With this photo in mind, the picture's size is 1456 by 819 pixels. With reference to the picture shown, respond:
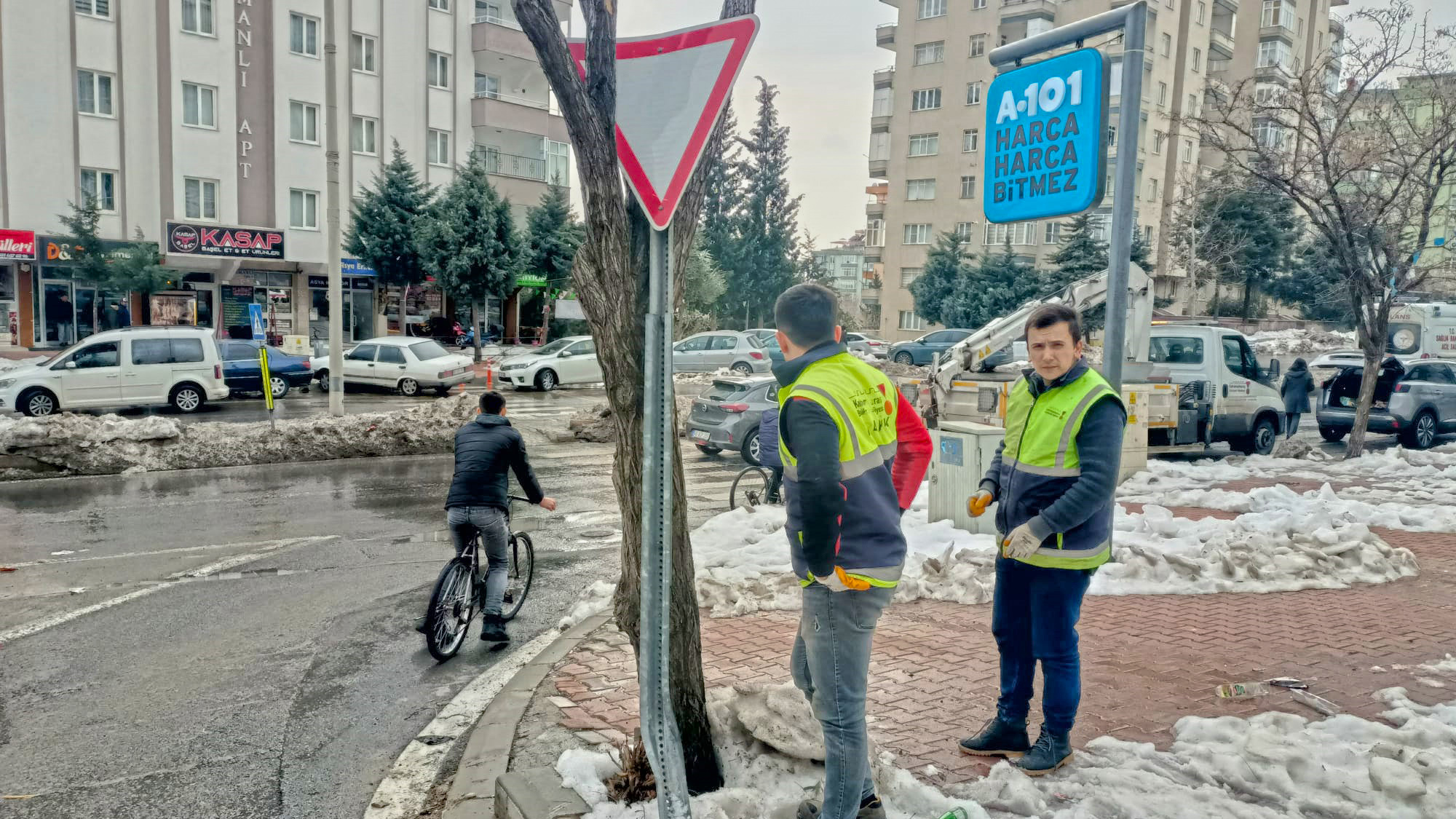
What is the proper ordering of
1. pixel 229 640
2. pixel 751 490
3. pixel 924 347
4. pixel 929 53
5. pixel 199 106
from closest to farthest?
pixel 229 640
pixel 751 490
pixel 199 106
pixel 924 347
pixel 929 53

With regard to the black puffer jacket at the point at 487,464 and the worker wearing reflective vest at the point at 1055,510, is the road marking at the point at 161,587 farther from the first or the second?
the worker wearing reflective vest at the point at 1055,510

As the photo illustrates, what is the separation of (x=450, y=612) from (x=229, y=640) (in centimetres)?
151

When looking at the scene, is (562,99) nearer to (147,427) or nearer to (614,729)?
(614,729)

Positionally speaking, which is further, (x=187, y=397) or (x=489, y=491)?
(x=187, y=397)

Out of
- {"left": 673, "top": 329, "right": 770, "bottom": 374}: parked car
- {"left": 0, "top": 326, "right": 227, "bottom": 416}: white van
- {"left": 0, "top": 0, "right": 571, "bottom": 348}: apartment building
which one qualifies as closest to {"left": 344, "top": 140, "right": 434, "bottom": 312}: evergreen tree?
{"left": 0, "top": 0, "right": 571, "bottom": 348}: apartment building

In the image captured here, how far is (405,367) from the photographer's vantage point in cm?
2547

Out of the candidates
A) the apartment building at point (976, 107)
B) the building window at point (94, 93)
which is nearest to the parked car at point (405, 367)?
the building window at point (94, 93)

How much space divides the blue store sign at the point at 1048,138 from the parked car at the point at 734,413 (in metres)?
7.64

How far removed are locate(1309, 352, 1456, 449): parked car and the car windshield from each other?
19.7 meters

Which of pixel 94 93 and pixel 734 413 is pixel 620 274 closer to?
pixel 734 413

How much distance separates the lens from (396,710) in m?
5.57

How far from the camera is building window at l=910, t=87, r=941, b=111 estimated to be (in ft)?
203

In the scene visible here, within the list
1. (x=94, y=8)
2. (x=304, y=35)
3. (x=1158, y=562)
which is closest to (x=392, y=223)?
(x=304, y=35)

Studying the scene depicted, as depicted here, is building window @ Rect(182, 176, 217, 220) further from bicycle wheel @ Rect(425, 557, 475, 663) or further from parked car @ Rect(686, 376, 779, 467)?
bicycle wheel @ Rect(425, 557, 475, 663)
